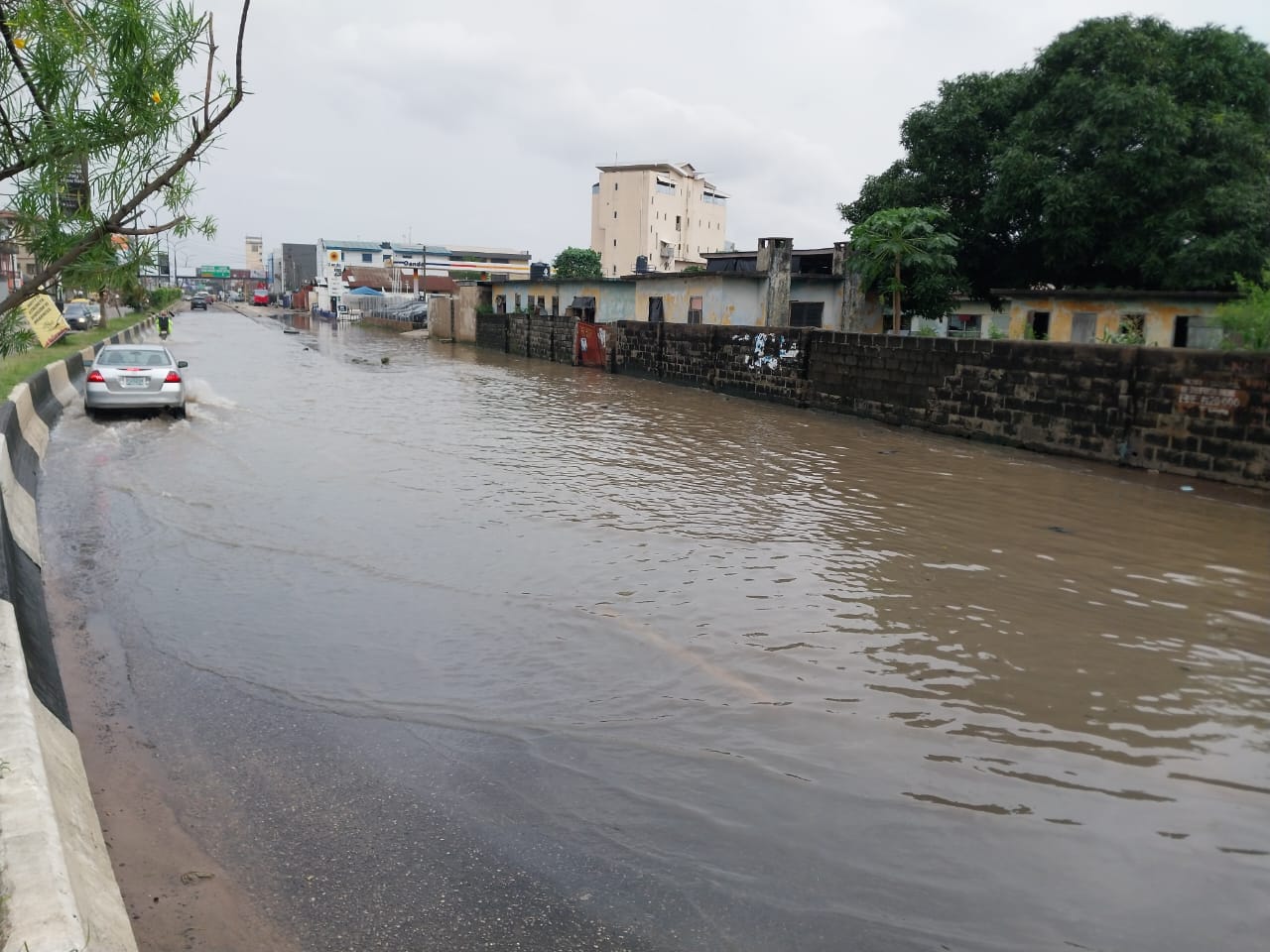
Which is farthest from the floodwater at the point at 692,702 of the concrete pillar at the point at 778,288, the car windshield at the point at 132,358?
the concrete pillar at the point at 778,288

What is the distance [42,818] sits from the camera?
3141mm

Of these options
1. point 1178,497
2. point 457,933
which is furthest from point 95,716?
point 1178,497

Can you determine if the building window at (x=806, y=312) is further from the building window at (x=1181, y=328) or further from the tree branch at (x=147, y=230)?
the tree branch at (x=147, y=230)

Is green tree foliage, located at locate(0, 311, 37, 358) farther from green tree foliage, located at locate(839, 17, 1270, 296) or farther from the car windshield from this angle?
green tree foliage, located at locate(839, 17, 1270, 296)

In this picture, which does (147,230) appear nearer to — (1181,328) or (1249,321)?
(1249,321)

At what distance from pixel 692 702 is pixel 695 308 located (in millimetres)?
28978

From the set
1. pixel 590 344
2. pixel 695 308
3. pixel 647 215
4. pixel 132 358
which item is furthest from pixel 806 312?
pixel 647 215

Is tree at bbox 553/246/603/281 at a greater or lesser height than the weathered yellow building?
greater

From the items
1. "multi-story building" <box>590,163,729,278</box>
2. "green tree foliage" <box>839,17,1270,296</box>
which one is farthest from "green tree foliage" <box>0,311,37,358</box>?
"multi-story building" <box>590,163,729,278</box>

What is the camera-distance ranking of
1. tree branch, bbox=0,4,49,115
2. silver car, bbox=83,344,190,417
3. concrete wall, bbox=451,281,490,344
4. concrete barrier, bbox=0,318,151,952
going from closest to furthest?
1. concrete barrier, bbox=0,318,151,952
2. tree branch, bbox=0,4,49,115
3. silver car, bbox=83,344,190,417
4. concrete wall, bbox=451,281,490,344

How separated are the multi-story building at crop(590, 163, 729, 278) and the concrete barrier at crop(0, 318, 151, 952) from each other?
91250 millimetres

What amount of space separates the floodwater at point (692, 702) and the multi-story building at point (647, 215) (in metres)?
86.0

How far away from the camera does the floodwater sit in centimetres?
376

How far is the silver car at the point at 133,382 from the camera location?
15.7 m
